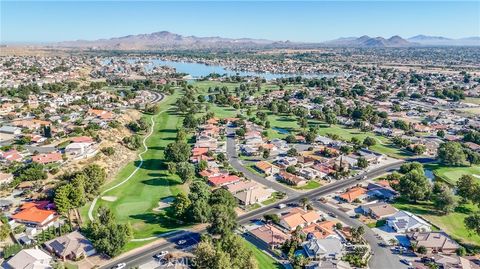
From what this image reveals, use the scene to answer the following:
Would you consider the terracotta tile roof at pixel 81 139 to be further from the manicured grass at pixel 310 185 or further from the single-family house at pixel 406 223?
the single-family house at pixel 406 223

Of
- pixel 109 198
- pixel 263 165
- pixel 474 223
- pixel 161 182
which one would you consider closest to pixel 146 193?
pixel 161 182

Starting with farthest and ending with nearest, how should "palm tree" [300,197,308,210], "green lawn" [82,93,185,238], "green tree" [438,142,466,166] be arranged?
1. "green tree" [438,142,466,166]
2. "palm tree" [300,197,308,210]
3. "green lawn" [82,93,185,238]

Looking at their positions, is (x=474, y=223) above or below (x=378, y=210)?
above

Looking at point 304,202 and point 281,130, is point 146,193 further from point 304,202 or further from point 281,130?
point 281,130

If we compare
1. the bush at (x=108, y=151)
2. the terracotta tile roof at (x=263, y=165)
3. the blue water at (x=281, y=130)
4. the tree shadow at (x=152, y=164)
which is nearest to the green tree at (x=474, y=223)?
the terracotta tile roof at (x=263, y=165)

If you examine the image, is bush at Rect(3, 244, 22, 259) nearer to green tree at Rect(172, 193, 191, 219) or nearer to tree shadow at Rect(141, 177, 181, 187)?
green tree at Rect(172, 193, 191, 219)

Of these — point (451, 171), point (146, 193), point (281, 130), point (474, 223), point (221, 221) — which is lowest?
point (451, 171)

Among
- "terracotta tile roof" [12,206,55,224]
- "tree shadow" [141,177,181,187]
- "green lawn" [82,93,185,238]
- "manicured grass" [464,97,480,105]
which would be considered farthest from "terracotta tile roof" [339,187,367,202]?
"manicured grass" [464,97,480,105]
